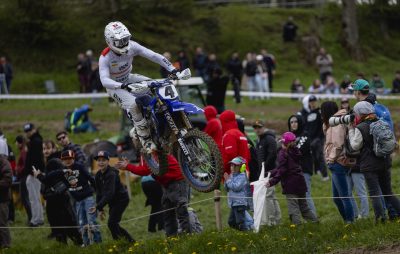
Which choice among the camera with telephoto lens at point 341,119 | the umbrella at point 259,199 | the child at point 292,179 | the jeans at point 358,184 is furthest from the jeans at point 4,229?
the camera with telephoto lens at point 341,119

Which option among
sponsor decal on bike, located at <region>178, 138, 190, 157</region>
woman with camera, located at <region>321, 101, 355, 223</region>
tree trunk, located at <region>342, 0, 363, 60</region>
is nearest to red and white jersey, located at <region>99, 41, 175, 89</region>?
sponsor decal on bike, located at <region>178, 138, 190, 157</region>

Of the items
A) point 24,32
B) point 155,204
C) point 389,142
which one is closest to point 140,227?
point 155,204

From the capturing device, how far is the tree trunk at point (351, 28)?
145ft

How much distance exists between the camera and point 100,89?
35.7 m

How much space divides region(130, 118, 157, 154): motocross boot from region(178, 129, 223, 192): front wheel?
0.54 meters

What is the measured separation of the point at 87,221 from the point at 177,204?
7.31 feet

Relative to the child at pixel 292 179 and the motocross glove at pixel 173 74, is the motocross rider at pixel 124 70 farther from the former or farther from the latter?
the child at pixel 292 179

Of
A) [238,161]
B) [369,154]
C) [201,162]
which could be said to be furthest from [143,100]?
[369,154]

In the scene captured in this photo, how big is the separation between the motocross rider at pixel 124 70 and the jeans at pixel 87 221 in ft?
8.43

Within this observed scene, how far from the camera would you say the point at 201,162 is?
44.8 feet

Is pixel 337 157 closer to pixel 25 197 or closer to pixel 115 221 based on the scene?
pixel 115 221

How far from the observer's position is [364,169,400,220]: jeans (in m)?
13.0

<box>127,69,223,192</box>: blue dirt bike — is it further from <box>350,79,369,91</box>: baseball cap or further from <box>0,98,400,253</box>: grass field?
<box>350,79,369,91</box>: baseball cap

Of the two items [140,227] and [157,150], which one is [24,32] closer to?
[140,227]
